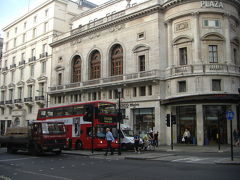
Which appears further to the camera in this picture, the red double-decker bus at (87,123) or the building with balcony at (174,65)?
the building with balcony at (174,65)

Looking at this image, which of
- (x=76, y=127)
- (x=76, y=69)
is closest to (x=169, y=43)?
(x=76, y=127)

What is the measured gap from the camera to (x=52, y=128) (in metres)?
20.3

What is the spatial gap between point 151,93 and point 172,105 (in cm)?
301

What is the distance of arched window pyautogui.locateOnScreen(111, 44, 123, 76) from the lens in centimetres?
3735

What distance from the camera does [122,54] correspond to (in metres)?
37.2

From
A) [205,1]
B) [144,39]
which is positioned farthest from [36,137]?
[205,1]

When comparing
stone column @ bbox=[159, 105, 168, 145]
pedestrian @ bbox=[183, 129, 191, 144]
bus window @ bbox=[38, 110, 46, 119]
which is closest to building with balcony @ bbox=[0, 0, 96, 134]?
bus window @ bbox=[38, 110, 46, 119]

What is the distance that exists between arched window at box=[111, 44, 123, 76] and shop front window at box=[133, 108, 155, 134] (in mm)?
6388

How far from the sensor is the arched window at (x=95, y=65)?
132 feet

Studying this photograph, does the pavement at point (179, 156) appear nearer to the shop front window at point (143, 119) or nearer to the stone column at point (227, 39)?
the shop front window at point (143, 119)

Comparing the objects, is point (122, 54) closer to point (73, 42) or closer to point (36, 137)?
point (73, 42)

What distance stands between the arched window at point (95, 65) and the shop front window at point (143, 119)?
9.26 m

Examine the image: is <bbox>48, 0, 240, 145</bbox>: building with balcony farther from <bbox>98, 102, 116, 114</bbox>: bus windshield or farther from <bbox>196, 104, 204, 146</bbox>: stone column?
<bbox>98, 102, 116, 114</bbox>: bus windshield

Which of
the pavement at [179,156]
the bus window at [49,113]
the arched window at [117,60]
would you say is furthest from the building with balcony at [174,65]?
the bus window at [49,113]
